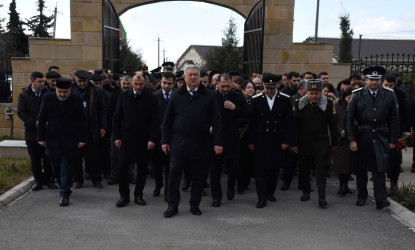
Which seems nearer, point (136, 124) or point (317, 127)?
point (136, 124)

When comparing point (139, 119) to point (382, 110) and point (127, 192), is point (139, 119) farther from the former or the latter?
point (382, 110)

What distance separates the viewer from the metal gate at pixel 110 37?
10444 millimetres

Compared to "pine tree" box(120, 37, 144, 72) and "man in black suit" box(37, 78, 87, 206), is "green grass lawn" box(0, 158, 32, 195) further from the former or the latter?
"pine tree" box(120, 37, 144, 72)

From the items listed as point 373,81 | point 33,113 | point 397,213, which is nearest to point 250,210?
point 397,213

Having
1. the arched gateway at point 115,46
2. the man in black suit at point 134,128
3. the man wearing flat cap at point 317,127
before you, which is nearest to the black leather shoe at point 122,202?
the man in black suit at point 134,128

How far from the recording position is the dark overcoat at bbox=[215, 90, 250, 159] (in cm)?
646

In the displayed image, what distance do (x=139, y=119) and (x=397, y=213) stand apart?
3797 mm

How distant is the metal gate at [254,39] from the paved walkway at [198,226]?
4960mm

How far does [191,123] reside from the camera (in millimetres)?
5770

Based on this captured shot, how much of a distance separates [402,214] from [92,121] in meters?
4.96

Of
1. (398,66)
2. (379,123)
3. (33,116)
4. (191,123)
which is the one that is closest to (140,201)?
(191,123)

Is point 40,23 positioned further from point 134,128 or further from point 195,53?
point 134,128

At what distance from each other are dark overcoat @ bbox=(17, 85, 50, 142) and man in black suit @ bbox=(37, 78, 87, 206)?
25.3 inches

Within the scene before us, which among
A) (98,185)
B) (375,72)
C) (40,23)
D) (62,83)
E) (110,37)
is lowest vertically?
(98,185)
